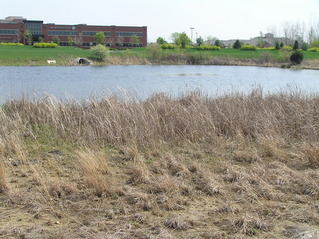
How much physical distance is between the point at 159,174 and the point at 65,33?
9364 centimetres

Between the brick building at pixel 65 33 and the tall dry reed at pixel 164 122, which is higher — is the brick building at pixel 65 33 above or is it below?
above

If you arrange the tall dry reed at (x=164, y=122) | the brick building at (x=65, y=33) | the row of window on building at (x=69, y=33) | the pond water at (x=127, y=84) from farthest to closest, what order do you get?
the brick building at (x=65, y=33)
the row of window on building at (x=69, y=33)
the pond water at (x=127, y=84)
the tall dry reed at (x=164, y=122)

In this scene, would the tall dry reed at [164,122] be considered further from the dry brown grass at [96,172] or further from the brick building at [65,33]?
the brick building at [65,33]

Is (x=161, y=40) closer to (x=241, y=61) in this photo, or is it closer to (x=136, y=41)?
(x=136, y=41)

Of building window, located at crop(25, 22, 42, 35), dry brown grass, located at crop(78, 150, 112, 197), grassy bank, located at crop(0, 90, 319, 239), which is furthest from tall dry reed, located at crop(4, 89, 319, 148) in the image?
building window, located at crop(25, 22, 42, 35)

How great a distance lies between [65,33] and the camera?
3652 inches

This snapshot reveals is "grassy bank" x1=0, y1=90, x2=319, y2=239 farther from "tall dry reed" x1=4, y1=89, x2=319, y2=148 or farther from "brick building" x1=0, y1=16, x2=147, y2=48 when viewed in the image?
"brick building" x1=0, y1=16, x2=147, y2=48

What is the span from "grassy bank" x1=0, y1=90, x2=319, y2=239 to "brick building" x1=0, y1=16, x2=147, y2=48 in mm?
85918

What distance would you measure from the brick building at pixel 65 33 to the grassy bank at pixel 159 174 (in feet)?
282

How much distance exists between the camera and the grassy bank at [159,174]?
11.7 feet

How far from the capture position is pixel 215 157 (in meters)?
6.04

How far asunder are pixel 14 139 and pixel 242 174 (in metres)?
3.81

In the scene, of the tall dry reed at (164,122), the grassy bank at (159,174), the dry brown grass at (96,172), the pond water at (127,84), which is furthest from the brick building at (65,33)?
the dry brown grass at (96,172)

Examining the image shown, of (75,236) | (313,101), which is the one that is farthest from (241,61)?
(75,236)
